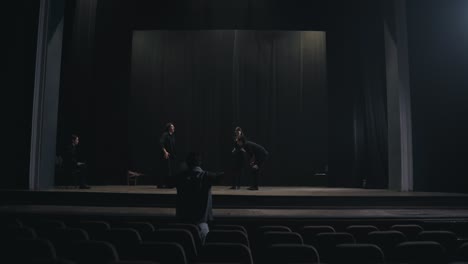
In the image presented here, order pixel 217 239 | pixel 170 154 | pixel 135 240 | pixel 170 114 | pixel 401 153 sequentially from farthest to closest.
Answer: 1. pixel 170 114
2. pixel 170 154
3. pixel 401 153
4. pixel 217 239
5. pixel 135 240

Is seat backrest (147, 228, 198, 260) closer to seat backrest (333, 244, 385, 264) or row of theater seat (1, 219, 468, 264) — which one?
row of theater seat (1, 219, 468, 264)

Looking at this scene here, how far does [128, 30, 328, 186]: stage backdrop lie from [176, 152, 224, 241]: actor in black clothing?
7.86m

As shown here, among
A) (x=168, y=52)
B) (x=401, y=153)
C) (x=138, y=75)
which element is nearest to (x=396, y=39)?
(x=401, y=153)

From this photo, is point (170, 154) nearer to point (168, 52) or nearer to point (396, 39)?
point (168, 52)

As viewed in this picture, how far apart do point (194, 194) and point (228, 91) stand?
8.28 metres

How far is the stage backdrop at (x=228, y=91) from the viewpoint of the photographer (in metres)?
12.2

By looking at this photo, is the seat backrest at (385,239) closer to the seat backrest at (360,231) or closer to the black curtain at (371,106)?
the seat backrest at (360,231)

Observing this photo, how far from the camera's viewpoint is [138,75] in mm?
12430

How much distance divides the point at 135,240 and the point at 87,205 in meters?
4.51

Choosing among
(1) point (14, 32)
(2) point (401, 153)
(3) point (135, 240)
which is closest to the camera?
(3) point (135, 240)

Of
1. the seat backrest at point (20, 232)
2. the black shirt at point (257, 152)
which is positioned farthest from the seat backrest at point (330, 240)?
the black shirt at point (257, 152)

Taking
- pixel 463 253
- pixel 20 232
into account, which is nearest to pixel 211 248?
pixel 20 232

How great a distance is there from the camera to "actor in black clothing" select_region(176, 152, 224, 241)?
13.9ft

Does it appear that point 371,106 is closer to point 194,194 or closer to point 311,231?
point 194,194
